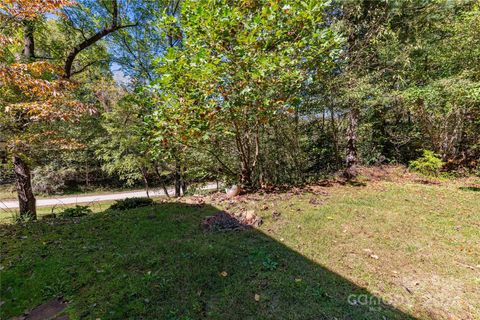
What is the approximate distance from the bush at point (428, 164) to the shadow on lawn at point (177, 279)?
604 cm

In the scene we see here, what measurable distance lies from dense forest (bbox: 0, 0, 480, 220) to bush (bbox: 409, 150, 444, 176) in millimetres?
43

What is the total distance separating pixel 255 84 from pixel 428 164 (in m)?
5.85

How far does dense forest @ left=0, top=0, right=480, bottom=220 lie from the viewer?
3.69m

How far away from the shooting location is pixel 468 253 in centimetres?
288

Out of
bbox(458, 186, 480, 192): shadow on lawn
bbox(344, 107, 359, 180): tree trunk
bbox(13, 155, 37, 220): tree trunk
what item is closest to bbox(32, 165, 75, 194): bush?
bbox(13, 155, 37, 220): tree trunk

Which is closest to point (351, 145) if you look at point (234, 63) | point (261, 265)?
point (234, 63)

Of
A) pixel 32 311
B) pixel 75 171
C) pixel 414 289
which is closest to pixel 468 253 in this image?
pixel 414 289

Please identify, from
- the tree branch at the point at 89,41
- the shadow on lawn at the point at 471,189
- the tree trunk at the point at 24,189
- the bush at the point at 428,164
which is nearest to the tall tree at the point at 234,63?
the tree branch at the point at 89,41

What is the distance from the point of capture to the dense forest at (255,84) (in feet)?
12.1

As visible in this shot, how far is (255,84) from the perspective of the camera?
3.93 m

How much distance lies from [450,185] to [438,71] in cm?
342

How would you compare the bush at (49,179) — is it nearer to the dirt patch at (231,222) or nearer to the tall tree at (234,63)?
the tall tree at (234,63)

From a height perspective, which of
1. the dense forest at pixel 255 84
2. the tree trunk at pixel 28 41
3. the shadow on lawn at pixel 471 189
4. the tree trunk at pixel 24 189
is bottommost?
the shadow on lawn at pixel 471 189

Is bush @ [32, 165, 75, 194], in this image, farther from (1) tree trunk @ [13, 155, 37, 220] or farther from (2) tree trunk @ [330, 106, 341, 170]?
(2) tree trunk @ [330, 106, 341, 170]
